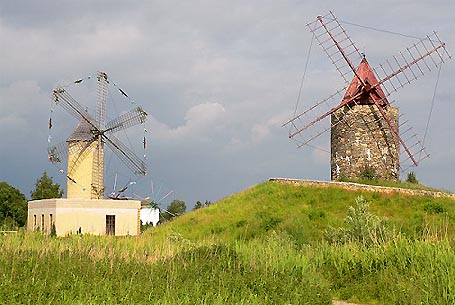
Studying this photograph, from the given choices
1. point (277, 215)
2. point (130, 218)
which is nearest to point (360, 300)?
point (277, 215)

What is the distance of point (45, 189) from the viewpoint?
4675 centimetres

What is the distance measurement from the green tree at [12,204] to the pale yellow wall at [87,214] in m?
12.5

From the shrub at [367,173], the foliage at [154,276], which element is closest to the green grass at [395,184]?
the shrub at [367,173]

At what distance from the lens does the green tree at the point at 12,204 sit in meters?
46.7

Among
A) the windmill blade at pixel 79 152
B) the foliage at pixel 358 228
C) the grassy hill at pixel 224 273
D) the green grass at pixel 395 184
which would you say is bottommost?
the grassy hill at pixel 224 273

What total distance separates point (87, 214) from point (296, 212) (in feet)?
36.7

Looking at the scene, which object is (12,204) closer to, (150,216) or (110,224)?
(150,216)

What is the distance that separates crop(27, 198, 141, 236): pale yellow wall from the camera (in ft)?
107

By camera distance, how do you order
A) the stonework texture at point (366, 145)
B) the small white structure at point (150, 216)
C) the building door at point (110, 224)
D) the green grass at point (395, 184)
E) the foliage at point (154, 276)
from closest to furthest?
the foliage at point (154, 276) → the green grass at point (395, 184) → the building door at point (110, 224) → the stonework texture at point (366, 145) → the small white structure at point (150, 216)

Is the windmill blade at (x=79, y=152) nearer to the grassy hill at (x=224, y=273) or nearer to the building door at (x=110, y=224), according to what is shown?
the building door at (x=110, y=224)

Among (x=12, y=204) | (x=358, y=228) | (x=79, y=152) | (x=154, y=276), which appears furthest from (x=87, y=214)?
(x=154, y=276)

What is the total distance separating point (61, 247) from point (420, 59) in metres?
26.4

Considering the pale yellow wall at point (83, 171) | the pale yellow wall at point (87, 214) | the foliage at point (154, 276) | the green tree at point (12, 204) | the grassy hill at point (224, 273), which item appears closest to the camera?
the foliage at point (154, 276)

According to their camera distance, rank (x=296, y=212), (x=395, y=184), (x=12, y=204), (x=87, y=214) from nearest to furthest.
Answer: (x=296, y=212)
(x=395, y=184)
(x=87, y=214)
(x=12, y=204)
